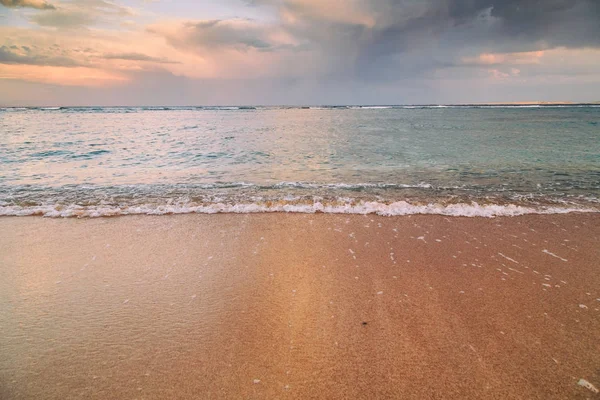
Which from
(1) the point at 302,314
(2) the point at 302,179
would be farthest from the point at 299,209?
(1) the point at 302,314

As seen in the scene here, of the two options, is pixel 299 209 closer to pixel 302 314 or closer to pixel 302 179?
pixel 302 179

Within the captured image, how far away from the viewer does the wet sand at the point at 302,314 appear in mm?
2590

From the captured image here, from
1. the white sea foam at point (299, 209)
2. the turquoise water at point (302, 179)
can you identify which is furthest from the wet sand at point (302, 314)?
the turquoise water at point (302, 179)

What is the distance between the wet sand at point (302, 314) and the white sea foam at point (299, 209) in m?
1.09

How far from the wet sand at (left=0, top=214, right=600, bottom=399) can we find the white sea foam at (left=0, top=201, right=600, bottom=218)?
1.09 metres

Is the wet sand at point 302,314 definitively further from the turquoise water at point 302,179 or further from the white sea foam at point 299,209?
the turquoise water at point 302,179

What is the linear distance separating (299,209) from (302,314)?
3936 mm

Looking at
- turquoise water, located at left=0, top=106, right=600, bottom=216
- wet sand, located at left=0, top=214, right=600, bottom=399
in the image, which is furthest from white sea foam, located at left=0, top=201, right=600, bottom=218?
wet sand, located at left=0, top=214, right=600, bottom=399

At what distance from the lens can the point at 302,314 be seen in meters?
3.44

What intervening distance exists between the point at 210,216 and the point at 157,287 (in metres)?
3.01

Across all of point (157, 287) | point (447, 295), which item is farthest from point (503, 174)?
point (157, 287)

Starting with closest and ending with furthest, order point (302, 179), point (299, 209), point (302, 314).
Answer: point (302, 314)
point (299, 209)
point (302, 179)

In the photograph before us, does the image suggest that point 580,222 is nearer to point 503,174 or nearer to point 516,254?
point 516,254

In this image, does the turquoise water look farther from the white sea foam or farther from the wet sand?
the wet sand
